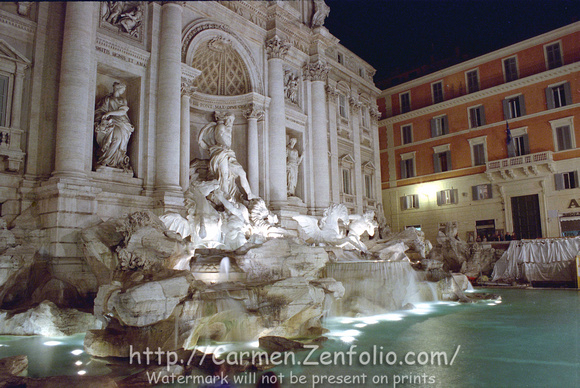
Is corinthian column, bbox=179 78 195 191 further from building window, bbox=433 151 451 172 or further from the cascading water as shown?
building window, bbox=433 151 451 172

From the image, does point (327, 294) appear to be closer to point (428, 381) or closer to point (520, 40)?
point (428, 381)

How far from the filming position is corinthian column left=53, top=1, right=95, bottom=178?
384 inches

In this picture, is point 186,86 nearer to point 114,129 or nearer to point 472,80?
point 114,129

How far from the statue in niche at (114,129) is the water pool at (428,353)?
555 centimetres

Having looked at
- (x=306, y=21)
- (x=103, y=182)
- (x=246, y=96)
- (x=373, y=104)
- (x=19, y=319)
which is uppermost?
(x=306, y=21)

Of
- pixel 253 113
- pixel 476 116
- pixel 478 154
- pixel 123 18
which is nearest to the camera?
pixel 123 18

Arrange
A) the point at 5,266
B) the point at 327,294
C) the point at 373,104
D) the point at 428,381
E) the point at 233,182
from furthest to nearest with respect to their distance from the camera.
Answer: the point at 373,104, the point at 233,182, the point at 327,294, the point at 5,266, the point at 428,381

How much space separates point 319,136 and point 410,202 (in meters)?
12.3

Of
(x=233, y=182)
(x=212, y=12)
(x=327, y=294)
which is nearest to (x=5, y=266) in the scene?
(x=327, y=294)

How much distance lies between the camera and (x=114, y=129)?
37.4 feet

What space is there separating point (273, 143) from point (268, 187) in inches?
64.7

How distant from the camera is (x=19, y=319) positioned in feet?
23.5

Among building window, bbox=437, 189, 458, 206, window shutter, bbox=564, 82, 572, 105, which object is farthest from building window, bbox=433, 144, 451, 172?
window shutter, bbox=564, 82, 572, 105

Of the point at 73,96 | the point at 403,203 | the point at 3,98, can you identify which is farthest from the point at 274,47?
the point at 403,203
